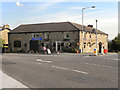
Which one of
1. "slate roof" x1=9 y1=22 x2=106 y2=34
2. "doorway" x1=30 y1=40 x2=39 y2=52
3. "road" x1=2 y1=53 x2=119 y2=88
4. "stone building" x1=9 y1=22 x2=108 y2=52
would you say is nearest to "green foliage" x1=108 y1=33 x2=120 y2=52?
"stone building" x1=9 y1=22 x2=108 y2=52

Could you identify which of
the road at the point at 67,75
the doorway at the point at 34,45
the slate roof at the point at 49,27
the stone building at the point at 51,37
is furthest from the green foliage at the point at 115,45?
the road at the point at 67,75

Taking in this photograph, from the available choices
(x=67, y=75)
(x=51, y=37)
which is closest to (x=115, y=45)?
(x=51, y=37)

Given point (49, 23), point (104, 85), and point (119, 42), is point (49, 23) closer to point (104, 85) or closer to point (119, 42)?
point (119, 42)

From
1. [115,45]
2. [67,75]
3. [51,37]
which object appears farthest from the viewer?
[115,45]

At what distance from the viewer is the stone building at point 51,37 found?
4488cm

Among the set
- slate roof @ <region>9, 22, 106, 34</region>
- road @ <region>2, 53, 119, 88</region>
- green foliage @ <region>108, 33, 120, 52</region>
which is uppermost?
slate roof @ <region>9, 22, 106, 34</region>

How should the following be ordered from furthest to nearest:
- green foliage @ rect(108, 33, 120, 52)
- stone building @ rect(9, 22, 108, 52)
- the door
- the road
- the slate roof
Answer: green foliage @ rect(108, 33, 120, 52) → the door → the slate roof → stone building @ rect(9, 22, 108, 52) → the road

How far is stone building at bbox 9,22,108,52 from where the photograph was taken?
1767 inches

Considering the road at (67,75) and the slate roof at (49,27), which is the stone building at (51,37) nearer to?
the slate roof at (49,27)

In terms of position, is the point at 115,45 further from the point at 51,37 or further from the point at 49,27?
the point at 51,37

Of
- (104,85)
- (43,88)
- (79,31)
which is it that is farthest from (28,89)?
(79,31)

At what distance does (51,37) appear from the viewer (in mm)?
47531

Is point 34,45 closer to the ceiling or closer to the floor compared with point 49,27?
closer to the floor

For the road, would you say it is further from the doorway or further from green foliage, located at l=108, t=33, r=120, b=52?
green foliage, located at l=108, t=33, r=120, b=52
